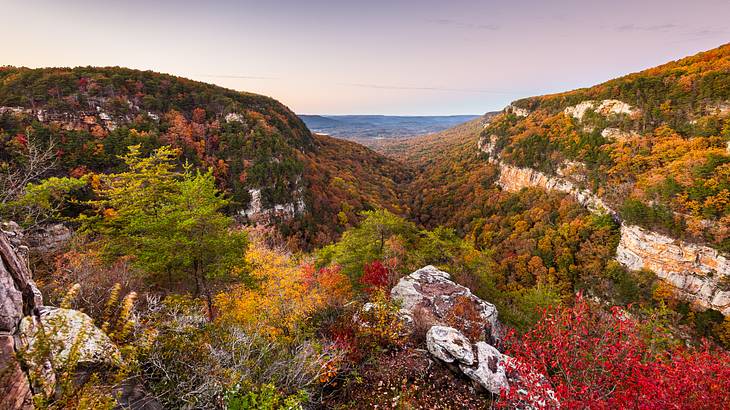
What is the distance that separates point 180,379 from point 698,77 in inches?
3359

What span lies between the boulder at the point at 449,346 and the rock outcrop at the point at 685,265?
167ft

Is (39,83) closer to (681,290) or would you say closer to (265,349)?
(265,349)

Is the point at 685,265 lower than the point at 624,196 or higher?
lower

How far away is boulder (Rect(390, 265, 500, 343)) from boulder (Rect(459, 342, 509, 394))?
215 centimetres

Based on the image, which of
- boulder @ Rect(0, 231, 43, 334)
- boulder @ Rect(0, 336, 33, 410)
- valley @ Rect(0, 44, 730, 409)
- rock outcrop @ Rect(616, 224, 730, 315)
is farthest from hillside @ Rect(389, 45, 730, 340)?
boulder @ Rect(0, 231, 43, 334)

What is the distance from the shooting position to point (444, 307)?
12.9m

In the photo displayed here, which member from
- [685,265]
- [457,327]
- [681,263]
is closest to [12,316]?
[457,327]

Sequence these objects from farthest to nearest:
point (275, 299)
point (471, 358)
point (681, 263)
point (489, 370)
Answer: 1. point (681, 263)
2. point (275, 299)
3. point (471, 358)
4. point (489, 370)

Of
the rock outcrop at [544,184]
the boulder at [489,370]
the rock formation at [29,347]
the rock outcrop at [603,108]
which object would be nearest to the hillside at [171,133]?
the rock formation at [29,347]

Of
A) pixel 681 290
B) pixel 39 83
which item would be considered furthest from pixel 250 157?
pixel 681 290

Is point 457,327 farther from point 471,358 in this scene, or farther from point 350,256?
point 350,256

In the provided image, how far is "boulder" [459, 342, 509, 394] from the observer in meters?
8.14

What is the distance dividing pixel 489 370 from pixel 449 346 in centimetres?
128

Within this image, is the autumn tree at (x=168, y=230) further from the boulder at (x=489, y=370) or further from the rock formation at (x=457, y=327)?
the boulder at (x=489, y=370)
